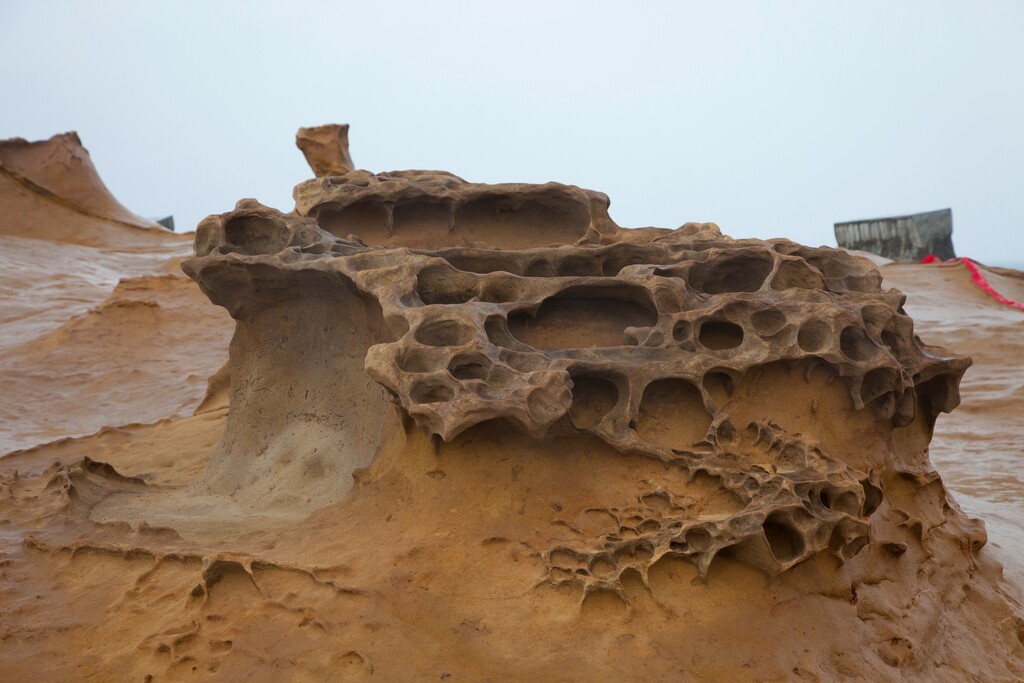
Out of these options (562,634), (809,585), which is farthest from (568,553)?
(809,585)

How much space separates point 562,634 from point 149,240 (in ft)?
36.6

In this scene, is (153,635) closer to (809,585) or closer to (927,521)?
(809,585)

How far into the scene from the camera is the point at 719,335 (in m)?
3.06

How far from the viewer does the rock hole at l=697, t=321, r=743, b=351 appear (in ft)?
9.97

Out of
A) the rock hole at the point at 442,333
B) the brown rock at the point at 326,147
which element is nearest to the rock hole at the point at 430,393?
the rock hole at the point at 442,333

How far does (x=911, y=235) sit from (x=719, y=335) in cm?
1140

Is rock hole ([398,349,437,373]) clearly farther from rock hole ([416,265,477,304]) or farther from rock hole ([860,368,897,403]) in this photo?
rock hole ([860,368,897,403])

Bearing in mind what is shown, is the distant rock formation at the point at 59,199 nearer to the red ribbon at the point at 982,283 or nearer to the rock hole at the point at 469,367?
the rock hole at the point at 469,367

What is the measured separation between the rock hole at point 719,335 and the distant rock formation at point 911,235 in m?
11.3

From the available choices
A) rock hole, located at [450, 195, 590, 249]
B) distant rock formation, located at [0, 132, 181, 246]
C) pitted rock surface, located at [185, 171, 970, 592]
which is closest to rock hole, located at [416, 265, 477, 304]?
pitted rock surface, located at [185, 171, 970, 592]

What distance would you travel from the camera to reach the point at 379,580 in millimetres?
2461

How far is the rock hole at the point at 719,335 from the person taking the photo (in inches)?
120

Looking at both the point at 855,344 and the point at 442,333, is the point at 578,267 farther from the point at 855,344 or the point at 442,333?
the point at 855,344

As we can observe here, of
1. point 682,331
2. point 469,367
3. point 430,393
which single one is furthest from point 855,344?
point 430,393
